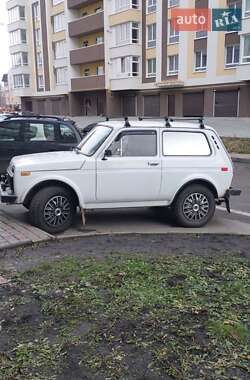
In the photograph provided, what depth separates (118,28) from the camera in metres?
39.9

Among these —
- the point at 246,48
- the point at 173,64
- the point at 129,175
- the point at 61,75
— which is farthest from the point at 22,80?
the point at 129,175

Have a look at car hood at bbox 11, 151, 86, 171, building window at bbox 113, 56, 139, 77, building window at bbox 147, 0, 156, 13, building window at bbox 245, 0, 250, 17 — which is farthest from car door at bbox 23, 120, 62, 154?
building window at bbox 147, 0, 156, 13

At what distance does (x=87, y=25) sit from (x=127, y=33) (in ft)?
19.8

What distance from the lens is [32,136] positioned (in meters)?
10.6

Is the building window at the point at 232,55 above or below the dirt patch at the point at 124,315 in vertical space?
above

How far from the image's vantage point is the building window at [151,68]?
1517 inches

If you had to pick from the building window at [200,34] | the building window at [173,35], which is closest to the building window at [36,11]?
the building window at [173,35]

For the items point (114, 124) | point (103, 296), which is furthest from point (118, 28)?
point (103, 296)

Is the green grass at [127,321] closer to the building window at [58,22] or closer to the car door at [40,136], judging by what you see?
the car door at [40,136]

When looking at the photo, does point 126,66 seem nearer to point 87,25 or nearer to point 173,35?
point 173,35

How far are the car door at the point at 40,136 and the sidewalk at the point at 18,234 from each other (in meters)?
4.29

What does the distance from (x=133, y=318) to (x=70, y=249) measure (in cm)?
216

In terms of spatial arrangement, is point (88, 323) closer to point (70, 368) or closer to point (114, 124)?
point (70, 368)

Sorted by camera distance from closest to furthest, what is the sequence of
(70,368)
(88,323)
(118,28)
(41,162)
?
1. (70,368)
2. (88,323)
3. (41,162)
4. (118,28)
